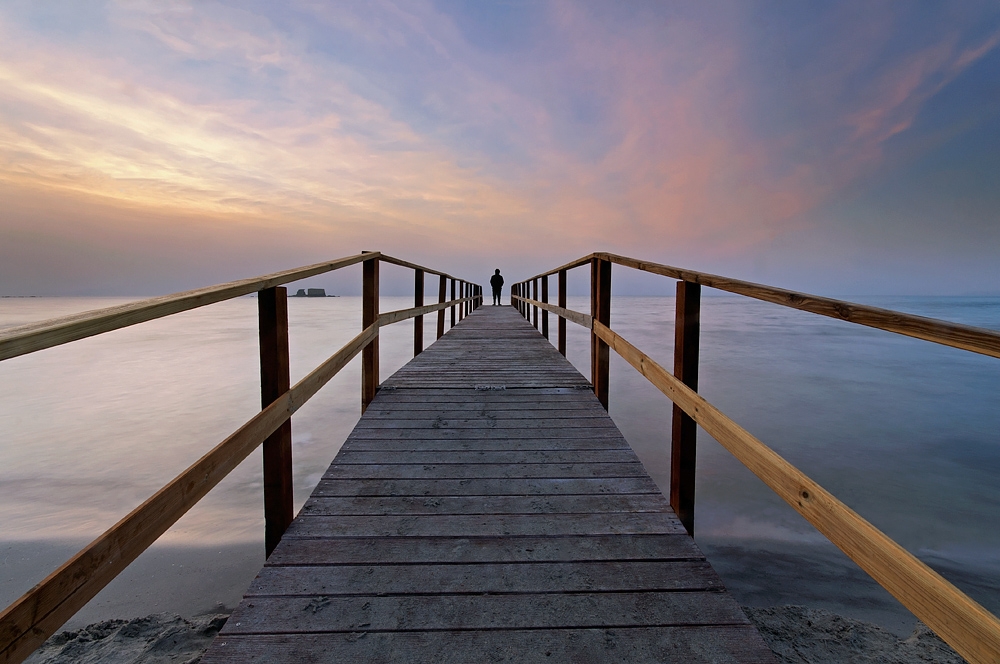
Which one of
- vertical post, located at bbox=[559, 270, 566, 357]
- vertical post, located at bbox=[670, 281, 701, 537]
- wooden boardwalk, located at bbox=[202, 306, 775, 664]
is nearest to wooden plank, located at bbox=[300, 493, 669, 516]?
wooden boardwalk, located at bbox=[202, 306, 775, 664]

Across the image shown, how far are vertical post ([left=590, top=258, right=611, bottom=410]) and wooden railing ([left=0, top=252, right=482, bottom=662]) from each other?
6.18 feet

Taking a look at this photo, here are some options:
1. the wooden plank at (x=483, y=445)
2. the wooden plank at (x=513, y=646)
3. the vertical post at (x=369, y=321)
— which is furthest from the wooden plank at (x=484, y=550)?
the vertical post at (x=369, y=321)

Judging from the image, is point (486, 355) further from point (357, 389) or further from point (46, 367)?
point (46, 367)

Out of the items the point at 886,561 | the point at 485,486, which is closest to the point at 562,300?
the point at 485,486

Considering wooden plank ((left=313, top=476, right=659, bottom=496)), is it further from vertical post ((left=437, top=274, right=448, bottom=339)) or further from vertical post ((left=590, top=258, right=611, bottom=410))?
vertical post ((left=437, top=274, right=448, bottom=339))

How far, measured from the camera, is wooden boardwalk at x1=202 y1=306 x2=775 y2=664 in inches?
47.7

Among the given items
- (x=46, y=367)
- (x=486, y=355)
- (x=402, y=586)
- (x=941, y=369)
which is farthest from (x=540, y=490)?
(x=46, y=367)

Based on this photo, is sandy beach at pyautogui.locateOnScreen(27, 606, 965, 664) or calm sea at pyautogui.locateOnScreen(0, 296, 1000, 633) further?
calm sea at pyautogui.locateOnScreen(0, 296, 1000, 633)

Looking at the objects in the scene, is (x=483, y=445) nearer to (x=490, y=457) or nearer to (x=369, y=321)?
(x=490, y=457)

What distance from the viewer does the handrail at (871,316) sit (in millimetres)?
849

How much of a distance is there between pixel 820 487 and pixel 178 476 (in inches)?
60.5

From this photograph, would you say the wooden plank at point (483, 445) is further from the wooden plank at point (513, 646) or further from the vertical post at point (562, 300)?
the vertical post at point (562, 300)

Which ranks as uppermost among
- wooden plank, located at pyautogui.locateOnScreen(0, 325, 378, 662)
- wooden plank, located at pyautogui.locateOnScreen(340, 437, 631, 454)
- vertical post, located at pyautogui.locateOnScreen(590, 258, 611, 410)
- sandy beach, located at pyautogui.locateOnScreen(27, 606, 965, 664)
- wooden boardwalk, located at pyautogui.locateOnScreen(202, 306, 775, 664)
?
vertical post, located at pyautogui.locateOnScreen(590, 258, 611, 410)

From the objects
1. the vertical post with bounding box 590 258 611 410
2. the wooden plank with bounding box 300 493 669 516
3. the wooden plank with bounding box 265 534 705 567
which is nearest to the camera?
the wooden plank with bounding box 265 534 705 567
